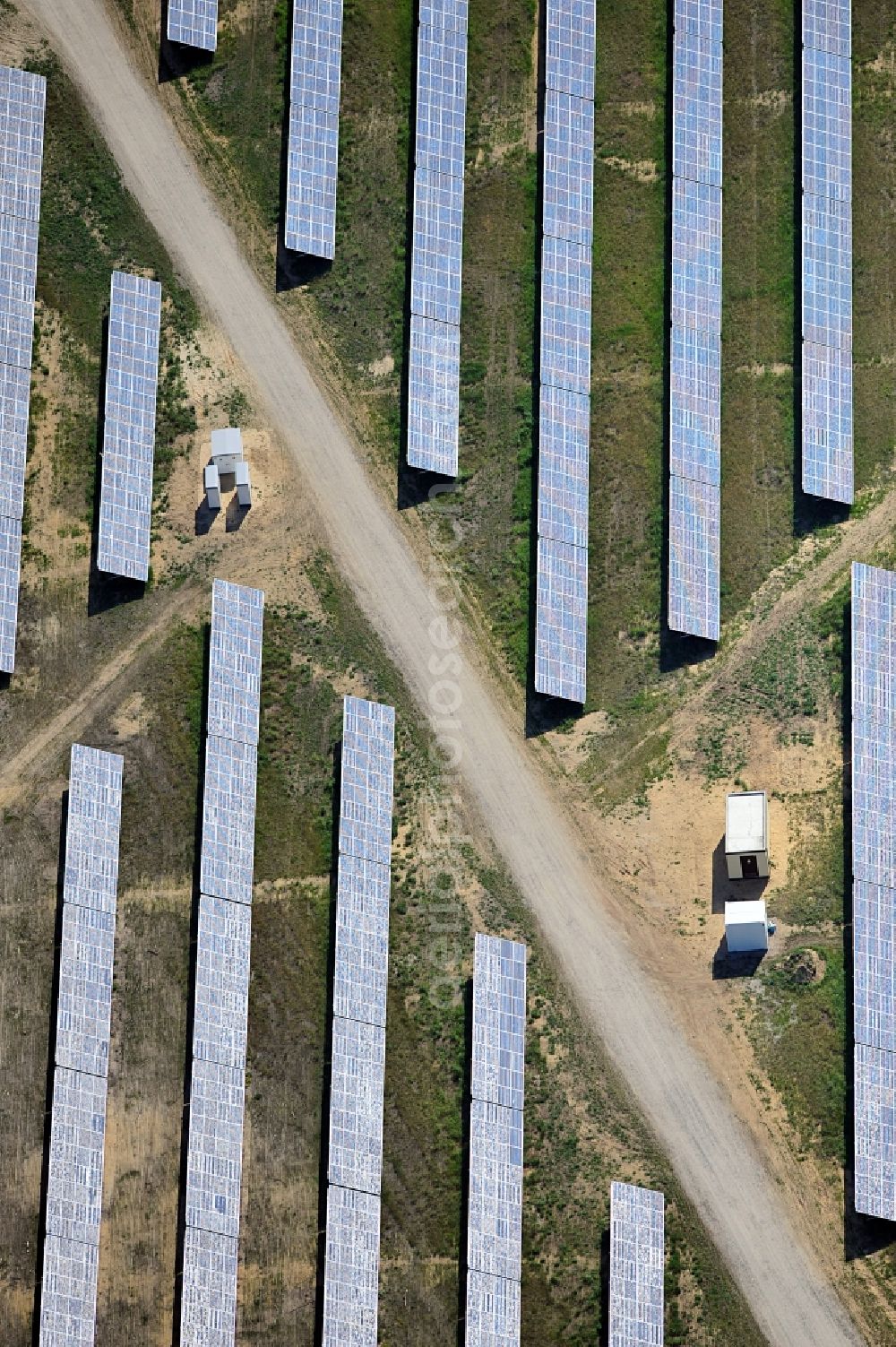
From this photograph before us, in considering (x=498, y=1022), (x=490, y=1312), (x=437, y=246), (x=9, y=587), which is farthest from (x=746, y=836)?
(x=9, y=587)

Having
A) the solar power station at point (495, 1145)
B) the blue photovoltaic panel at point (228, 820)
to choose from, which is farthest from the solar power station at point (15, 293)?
the solar power station at point (495, 1145)

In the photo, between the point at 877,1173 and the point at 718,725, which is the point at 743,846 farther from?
the point at 877,1173

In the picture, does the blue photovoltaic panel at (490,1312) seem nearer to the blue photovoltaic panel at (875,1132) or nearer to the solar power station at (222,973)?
the solar power station at (222,973)

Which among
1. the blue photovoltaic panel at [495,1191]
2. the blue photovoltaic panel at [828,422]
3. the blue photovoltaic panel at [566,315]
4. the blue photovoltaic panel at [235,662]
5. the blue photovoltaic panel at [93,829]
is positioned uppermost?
the blue photovoltaic panel at [566,315]

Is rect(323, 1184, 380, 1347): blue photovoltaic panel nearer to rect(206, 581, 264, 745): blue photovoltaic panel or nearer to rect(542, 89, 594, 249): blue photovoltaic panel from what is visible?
rect(206, 581, 264, 745): blue photovoltaic panel

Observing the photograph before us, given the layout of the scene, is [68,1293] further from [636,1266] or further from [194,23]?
[194,23]

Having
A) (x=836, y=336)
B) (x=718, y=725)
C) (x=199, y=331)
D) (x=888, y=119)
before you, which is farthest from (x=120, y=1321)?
(x=888, y=119)
